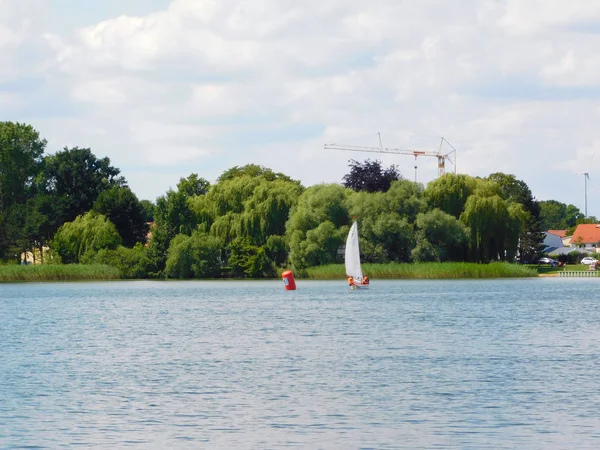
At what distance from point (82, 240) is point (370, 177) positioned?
3010cm

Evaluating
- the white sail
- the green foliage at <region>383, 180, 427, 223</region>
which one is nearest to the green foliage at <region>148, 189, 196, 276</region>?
the green foliage at <region>383, 180, 427, 223</region>

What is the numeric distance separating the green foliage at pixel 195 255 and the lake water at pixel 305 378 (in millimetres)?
48869

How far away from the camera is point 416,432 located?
74.9 ft

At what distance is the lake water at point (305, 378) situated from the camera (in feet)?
75.3

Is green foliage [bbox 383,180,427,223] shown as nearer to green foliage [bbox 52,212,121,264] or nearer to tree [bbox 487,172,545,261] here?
green foliage [bbox 52,212,121,264]

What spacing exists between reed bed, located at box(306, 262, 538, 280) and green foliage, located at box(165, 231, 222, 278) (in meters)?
11.7

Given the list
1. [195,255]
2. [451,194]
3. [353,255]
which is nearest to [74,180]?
[195,255]

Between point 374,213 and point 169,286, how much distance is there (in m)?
19.2

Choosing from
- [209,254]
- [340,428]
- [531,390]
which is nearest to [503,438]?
[340,428]

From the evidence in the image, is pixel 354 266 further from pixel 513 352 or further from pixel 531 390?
pixel 531 390

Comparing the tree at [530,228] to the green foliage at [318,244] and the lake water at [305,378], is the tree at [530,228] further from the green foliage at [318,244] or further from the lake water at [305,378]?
the lake water at [305,378]

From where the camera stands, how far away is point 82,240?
117625mm

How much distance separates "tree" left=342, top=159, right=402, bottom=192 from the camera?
370ft

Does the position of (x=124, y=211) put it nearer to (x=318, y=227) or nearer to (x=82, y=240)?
(x=82, y=240)
